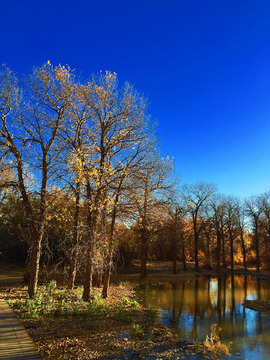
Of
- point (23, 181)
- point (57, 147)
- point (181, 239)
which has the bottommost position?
point (181, 239)

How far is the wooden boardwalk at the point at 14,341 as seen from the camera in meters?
5.57

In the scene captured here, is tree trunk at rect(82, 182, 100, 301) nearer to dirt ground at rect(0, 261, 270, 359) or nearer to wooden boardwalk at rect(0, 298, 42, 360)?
dirt ground at rect(0, 261, 270, 359)

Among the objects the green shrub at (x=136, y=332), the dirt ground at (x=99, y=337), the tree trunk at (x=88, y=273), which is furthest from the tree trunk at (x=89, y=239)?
the green shrub at (x=136, y=332)

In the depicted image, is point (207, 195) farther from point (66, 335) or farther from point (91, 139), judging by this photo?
point (66, 335)

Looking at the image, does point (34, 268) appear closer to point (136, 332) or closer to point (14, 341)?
point (14, 341)

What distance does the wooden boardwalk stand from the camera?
557cm

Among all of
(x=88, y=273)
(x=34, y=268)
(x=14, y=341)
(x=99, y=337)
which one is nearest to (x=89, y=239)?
(x=88, y=273)

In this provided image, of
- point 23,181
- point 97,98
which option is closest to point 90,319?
point 23,181

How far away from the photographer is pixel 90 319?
9336mm

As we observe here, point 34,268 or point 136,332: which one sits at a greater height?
point 34,268

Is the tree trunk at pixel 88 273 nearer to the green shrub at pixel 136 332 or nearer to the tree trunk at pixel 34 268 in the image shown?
the tree trunk at pixel 34 268

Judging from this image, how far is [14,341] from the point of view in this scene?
6.28m

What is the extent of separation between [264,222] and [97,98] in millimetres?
38629

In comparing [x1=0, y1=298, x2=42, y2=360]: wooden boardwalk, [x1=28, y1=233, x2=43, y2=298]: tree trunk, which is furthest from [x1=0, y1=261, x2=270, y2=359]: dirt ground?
[x1=28, y1=233, x2=43, y2=298]: tree trunk
